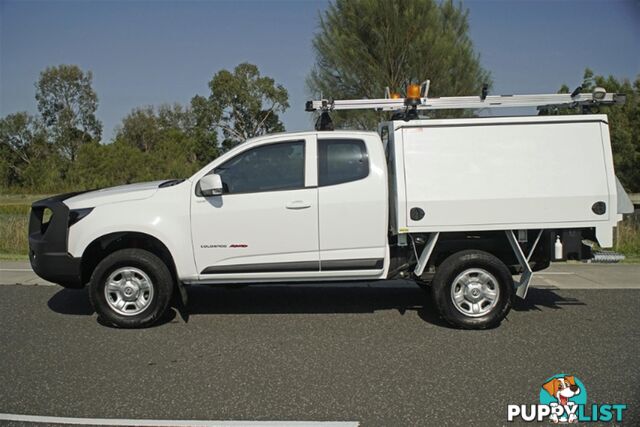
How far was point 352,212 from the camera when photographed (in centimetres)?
626

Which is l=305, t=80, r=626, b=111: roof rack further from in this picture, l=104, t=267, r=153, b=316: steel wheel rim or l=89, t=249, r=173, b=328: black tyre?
l=104, t=267, r=153, b=316: steel wheel rim

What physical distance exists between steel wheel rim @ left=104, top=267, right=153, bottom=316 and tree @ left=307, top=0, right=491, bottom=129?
50.2ft

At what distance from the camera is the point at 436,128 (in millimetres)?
6293

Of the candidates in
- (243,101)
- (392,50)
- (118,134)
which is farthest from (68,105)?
(392,50)

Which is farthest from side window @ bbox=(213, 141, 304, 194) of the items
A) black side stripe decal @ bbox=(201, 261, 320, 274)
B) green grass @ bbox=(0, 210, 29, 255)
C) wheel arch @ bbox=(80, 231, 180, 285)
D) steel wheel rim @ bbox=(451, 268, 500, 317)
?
green grass @ bbox=(0, 210, 29, 255)

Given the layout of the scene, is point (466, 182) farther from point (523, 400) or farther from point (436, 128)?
point (523, 400)

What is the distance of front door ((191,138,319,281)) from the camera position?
6.23 meters

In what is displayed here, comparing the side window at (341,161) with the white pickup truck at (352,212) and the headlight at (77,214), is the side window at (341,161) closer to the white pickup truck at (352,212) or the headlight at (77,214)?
the white pickup truck at (352,212)

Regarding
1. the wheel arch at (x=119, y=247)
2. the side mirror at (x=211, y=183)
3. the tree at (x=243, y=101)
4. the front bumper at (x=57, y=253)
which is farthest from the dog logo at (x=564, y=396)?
the tree at (x=243, y=101)

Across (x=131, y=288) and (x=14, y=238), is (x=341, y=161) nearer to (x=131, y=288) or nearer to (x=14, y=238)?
(x=131, y=288)

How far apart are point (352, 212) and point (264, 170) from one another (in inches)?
41.3

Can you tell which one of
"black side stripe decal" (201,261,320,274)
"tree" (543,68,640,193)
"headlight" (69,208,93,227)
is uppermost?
"tree" (543,68,640,193)

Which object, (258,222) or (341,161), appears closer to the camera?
(258,222)

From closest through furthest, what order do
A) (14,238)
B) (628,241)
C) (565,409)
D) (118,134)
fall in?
(565,409)
(628,241)
(14,238)
(118,134)
